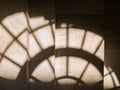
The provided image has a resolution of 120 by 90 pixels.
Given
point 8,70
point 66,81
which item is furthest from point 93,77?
point 8,70

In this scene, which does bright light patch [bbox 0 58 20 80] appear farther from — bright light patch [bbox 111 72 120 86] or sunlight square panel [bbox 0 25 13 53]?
bright light patch [bbox 111 72 120 86]

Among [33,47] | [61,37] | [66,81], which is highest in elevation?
[61,37]

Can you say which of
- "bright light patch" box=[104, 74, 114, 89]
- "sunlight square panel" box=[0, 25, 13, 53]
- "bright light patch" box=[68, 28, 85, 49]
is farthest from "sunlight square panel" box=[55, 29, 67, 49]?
"bright light patch" box=[104, 74, 114, 89]

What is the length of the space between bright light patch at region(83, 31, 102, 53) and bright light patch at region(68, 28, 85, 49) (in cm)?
9

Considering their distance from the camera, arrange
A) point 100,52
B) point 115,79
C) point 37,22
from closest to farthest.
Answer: point 37,22 → point 100,52 → point 115,79

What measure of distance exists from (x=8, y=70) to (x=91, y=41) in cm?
138

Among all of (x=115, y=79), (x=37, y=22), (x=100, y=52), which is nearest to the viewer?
Answer: (x=37, y=22)

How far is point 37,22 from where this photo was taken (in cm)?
485

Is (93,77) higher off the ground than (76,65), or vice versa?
(76,65)

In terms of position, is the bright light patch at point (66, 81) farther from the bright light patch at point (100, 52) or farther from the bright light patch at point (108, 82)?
the bright light patch at point (108, 82)

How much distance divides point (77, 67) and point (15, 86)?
1.02 meters

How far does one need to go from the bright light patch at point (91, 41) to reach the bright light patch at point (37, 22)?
692 mm

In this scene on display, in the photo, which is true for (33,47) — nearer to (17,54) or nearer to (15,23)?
(17,54)

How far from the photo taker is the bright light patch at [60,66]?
5.01 m
